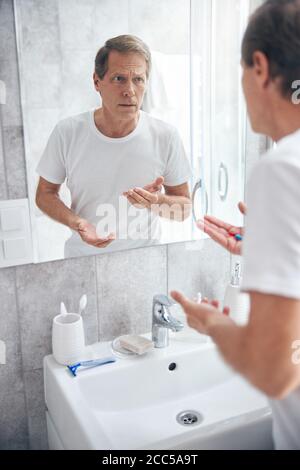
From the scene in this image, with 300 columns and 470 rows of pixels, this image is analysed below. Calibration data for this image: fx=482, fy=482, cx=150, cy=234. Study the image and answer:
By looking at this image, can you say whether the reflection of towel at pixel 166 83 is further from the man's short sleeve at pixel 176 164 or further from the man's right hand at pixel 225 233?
the man's right hand at pixel 225 233

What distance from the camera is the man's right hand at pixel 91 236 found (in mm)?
1269

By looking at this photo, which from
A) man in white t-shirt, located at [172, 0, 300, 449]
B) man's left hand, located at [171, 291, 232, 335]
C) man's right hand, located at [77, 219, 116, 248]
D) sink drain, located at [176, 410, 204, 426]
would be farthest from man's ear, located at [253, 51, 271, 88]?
sink drain, located at [176, 410, 204, 426]

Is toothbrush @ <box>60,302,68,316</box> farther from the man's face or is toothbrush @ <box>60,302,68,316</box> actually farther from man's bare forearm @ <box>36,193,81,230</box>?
the man's face

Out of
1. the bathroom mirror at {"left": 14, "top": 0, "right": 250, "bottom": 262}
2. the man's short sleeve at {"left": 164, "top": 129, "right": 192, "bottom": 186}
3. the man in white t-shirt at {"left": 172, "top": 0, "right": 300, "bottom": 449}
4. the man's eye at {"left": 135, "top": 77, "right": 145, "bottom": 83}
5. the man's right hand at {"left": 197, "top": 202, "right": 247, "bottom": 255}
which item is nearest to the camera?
the man in white t-shirt at {"left": 172, "top": 0, "right": 300, "bottom": 449}

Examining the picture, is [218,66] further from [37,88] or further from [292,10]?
[292,10]

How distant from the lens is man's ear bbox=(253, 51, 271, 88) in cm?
69

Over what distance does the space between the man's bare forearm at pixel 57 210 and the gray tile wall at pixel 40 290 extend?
5 cm

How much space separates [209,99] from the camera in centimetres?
137

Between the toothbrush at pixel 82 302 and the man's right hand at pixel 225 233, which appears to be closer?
the man's right hand at pixel 225 233

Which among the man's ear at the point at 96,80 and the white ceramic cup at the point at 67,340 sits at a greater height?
the man's ear at the point at 96,80

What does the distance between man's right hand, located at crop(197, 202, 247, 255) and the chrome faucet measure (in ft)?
1.06

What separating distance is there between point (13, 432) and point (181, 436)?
589 millimetres

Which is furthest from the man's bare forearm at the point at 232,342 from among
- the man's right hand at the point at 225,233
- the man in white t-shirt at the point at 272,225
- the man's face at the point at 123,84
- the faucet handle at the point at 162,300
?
the man's face at the point at 123,84

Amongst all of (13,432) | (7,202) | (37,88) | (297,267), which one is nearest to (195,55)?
(37,88)
